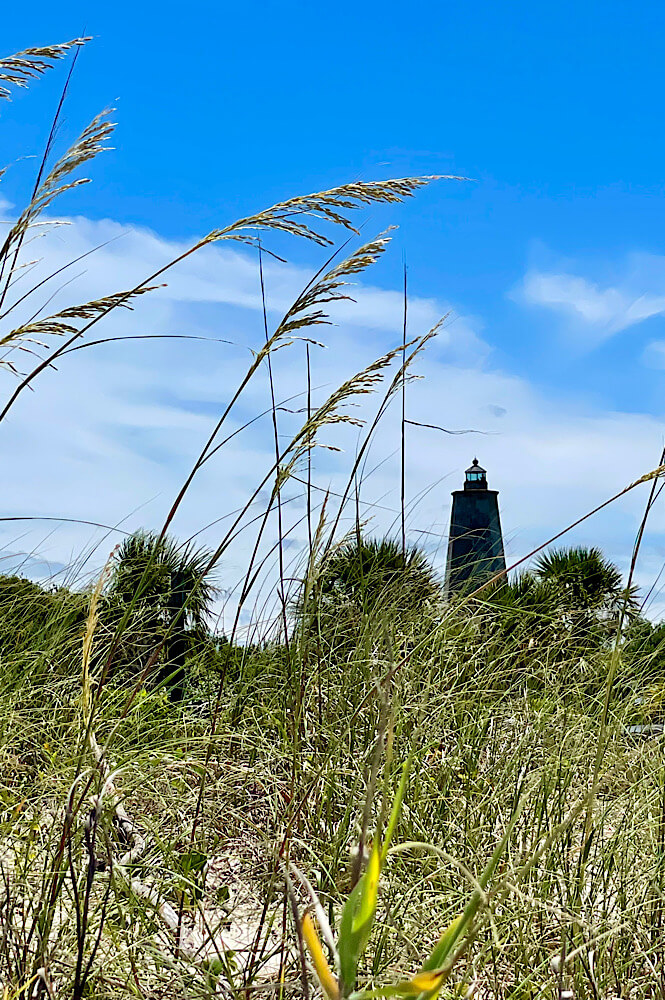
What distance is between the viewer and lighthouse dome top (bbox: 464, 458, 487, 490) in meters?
12.6

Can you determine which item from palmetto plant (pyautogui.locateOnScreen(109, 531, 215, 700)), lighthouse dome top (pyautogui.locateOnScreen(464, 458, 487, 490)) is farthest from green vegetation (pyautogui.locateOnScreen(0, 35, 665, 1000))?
lighthouse dome top (pyautogui.locateOnScreen(464, 458, 487, 490))

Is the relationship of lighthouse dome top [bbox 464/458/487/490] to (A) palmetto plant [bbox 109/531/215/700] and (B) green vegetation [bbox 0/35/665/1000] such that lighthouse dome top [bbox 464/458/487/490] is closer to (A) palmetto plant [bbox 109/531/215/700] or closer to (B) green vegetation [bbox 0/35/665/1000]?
(A) palmetto plant [bbox 109/531/215/700]

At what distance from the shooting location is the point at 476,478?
12.6 metres

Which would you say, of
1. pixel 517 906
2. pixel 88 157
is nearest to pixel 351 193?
pixel 88 157

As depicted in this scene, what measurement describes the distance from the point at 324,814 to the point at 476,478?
417 inches

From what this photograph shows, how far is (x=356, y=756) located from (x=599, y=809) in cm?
63

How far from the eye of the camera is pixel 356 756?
2.35 m

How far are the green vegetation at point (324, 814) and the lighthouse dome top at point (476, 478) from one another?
9.23m

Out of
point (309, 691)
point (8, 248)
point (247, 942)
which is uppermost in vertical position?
point (8, 248)

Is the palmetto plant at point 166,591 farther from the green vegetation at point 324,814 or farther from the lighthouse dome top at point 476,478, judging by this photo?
the lighthouse dome top at point 476,478

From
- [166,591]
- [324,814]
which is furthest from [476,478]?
[324,814]

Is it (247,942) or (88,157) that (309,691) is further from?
(88,157)

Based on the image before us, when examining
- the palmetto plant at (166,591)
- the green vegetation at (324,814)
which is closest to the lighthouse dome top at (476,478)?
the palmetto plant at (166,591)

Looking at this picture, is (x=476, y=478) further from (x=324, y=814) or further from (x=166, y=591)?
(x=324, y=814)
